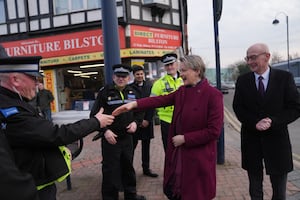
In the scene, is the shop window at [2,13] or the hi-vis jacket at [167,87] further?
the shop window at [2,13]

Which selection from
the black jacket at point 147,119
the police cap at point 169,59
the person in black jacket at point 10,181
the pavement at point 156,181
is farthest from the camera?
the black jacket at point 147,119

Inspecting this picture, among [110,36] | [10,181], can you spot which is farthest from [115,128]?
[10,181]

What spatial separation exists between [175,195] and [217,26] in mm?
3612

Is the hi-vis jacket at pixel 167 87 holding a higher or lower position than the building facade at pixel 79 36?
lower

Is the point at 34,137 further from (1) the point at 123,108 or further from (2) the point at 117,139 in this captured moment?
(2) the point at 117,139

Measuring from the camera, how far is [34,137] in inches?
79.2

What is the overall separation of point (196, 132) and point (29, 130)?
1.41 meters

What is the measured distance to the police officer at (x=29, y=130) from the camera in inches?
77.9

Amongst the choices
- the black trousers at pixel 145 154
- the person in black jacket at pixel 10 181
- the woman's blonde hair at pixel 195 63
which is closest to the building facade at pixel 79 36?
the black trousers at pixel 145 154

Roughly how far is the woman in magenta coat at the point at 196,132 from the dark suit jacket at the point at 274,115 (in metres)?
0.60

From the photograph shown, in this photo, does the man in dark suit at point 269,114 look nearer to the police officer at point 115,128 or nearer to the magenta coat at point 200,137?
the magenta coat at point 200,137

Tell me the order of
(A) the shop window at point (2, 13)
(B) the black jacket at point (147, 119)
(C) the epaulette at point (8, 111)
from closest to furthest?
(C) the epaulette at point (8, 111)
(B) the black jacket at point (147, 119)
(A) the shop window at point (2, 13)

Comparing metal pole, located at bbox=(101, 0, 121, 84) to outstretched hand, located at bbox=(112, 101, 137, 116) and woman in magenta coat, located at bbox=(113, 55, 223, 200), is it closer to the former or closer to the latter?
outstretched hand, located at bbox=(112, 101, 137, 116)

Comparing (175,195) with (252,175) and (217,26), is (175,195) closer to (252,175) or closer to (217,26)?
(252,175)
